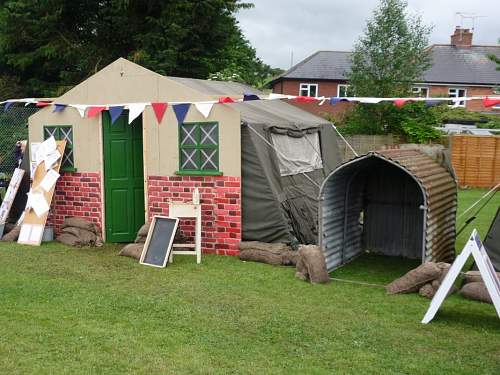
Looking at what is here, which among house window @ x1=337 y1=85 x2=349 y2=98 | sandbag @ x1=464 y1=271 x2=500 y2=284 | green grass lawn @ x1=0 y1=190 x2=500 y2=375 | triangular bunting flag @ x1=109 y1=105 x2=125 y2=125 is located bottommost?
green grass lawn @ x1=0 y1=190 x2=500 y2=375

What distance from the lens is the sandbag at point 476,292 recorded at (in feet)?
22.4

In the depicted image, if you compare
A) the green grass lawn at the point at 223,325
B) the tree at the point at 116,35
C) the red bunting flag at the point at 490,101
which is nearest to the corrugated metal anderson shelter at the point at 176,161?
the green grass lawn at the point at 223,325

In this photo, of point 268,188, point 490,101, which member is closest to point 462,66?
point 490,101

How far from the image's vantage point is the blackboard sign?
860 cm

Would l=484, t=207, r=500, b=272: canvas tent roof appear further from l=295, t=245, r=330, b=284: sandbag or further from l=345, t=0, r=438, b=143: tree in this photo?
l=345, t=0, r=438, b=143: tree

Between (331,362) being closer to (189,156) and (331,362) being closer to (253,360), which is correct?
(253,360)

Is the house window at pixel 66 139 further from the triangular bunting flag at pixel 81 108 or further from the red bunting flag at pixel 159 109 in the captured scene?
the red bunting flag at pixel 159 109

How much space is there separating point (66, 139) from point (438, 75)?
31.2 metres

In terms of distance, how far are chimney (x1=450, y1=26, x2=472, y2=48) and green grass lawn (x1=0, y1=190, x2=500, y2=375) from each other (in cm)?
3477

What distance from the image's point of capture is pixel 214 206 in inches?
370

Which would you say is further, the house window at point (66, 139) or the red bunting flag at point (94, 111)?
the house window at point (66, 139)

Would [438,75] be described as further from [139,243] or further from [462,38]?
[139,243]

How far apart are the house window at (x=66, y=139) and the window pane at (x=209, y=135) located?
8.72ft

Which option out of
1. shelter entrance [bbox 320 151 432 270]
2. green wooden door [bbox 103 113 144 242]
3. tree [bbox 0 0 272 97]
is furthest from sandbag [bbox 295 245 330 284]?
tree [bbox 0 0 272 97]
